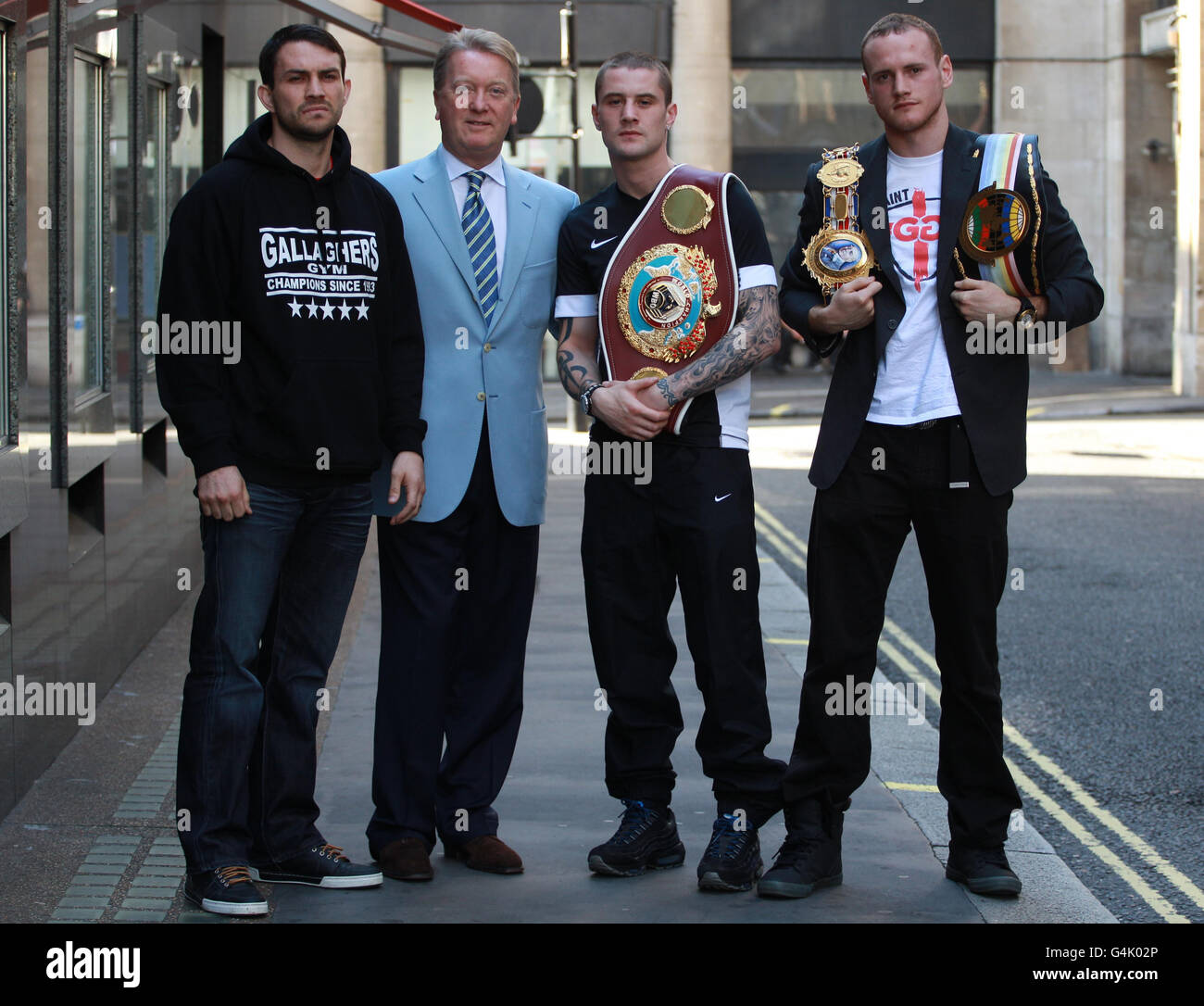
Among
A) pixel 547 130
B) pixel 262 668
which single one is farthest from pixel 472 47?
pixel 547 130

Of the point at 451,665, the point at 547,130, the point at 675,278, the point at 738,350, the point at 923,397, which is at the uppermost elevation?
the point at 547,130

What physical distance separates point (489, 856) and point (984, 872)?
132cm

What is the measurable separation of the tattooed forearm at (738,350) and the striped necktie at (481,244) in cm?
57

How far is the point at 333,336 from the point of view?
4.42 meters

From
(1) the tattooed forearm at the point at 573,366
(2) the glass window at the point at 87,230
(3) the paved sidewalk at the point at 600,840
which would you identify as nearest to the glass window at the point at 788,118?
(2) the glass window at the point at 87,230

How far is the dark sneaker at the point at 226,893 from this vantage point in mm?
4289

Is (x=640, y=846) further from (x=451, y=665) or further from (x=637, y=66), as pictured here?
(x=637, y=66)

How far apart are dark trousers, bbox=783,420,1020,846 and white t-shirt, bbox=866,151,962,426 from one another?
8 centimetres

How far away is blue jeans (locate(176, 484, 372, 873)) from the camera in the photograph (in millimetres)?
4402

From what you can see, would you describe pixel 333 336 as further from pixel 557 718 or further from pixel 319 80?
pixel 557 718

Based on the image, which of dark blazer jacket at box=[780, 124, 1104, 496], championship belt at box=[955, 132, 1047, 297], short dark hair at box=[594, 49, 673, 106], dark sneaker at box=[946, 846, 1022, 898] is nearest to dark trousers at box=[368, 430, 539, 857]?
dark blazer jacket at box=[780, 124, 1104, 496]

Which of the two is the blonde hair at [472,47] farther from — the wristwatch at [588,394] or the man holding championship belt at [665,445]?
the wristwatch at [588,394]

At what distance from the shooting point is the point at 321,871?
4551mm

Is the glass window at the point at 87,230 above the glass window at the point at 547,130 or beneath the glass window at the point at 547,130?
beneath
